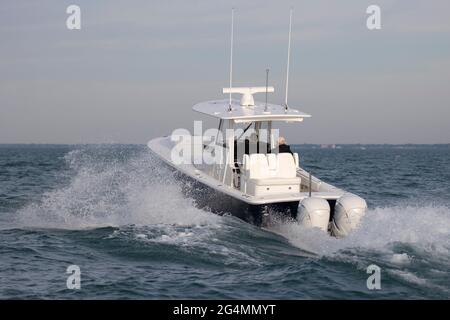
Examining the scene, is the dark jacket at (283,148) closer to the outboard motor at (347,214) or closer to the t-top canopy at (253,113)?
the t-top canopy at (253,113)

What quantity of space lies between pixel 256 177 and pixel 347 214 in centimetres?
201

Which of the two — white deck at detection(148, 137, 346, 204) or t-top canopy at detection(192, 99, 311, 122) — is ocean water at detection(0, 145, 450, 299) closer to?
white deck at detection(148, 137, 346, 204)

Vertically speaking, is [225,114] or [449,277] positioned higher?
[225,114]

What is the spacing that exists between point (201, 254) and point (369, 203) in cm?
912

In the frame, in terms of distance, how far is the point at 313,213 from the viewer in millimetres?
10453

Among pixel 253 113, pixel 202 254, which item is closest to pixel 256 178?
pixel 253 113

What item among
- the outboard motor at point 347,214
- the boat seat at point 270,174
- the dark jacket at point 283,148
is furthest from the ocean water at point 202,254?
the dark jacket at point 283,148

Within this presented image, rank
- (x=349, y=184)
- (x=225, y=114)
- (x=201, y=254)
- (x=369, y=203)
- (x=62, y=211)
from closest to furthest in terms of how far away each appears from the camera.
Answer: (x=201, y=254), (x=225, y=114), (x=62, y=211), (x=369, y=203), (x=349, y=184)

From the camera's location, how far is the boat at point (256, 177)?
1077 cm

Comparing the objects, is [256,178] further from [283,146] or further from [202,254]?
[202,254]

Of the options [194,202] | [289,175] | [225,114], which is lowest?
[194,202]

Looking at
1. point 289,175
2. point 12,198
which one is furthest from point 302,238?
point 12,198
